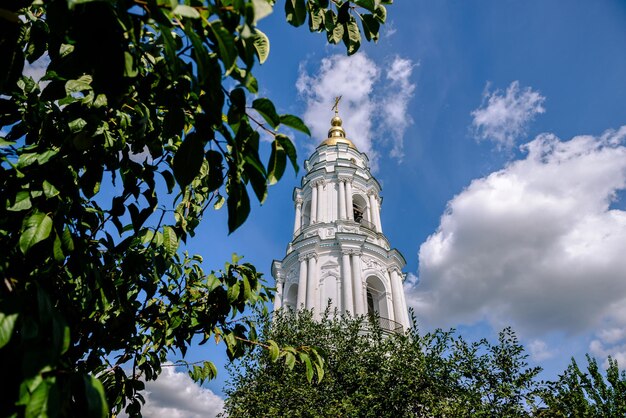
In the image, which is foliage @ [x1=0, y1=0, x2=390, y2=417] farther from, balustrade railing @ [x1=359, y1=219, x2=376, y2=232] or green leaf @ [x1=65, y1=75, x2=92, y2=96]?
balustrade railing @ [x1=359, y1=219, x2=376, y2=232]

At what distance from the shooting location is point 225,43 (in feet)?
4.58

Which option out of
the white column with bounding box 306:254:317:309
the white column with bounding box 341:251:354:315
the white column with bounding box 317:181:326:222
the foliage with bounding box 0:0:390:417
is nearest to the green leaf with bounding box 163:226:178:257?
the foliage with bounding box 0:0:390:417

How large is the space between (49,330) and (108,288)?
148cm

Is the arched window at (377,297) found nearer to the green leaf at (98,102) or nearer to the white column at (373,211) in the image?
the white column at (373,211)

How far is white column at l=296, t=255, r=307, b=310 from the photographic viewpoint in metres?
21.6

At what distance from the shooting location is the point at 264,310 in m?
4.32

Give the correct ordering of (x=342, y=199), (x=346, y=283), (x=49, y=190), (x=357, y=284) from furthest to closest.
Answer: (x=342, y=199), (x=357, y=284), (x=346, y=283), (x=49, y=190)

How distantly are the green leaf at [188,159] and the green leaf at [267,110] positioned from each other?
0.28m

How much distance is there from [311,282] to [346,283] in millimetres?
1977

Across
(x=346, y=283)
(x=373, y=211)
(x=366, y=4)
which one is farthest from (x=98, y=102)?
(x=373, y=211)

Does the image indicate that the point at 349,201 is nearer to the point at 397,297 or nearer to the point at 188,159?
the point at 397,297

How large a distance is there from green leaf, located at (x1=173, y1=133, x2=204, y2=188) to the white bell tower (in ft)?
57.4

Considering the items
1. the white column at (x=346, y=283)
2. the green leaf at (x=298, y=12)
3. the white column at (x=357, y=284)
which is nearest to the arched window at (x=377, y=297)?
the white column at (x=357, y=284)

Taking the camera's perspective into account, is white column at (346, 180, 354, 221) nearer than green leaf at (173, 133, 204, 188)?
No
